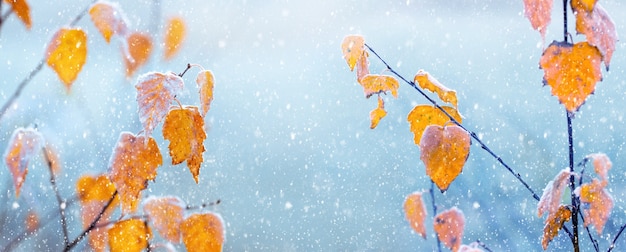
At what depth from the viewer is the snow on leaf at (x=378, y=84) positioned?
171 centimetres

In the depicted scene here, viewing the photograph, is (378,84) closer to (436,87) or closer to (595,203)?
(436,87)

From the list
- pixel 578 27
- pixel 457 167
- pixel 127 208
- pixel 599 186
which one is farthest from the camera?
pixel 599 186

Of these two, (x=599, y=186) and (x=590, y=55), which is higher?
(x=590, y=55)

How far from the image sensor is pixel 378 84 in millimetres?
1744

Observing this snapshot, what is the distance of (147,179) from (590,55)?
40.4 inches

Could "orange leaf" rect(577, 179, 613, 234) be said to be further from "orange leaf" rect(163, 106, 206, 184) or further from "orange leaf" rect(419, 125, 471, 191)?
"orange leaf" rect(163, 106, 206, 184)

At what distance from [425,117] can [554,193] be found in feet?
1.18

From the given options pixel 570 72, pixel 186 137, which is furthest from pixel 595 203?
pixel 186 137

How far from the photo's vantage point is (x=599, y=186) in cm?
154

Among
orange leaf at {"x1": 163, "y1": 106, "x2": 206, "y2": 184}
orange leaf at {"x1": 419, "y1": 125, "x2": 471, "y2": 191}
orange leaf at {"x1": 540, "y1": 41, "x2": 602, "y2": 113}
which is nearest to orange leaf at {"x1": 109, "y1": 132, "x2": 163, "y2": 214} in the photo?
orange leaf at {"x1": 163, "y1": 106, "x2": 206, "y2": 184}

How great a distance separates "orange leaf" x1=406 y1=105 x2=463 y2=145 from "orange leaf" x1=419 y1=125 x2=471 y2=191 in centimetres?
16

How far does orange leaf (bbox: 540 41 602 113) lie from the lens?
3.88 ft

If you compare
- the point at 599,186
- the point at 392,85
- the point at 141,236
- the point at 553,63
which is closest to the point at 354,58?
the point at 392,85

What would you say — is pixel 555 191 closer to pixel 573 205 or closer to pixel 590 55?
pixel 573 205
